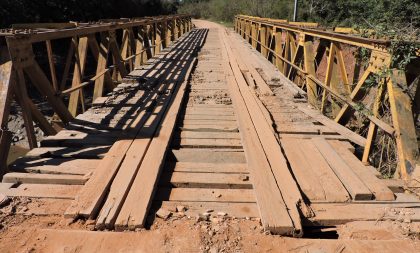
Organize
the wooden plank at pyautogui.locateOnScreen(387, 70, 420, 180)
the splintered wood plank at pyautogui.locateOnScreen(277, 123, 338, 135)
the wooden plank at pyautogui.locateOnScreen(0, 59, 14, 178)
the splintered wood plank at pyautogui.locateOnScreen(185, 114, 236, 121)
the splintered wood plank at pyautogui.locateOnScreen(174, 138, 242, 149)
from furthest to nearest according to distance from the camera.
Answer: the splintered wood plank at pyautogui.locateOnScreen(185, 114, 236, 121), the splintered wood plank at pyautogui.locateOnScreen(277, 123, 338, 135), the splintered wood plank at pyautogui.locateOnScreen(174, 138, 242, 149), the wooden plank at pyautogui.locateOnScreen(387, 70, 420, 180), the wooden plank at pyautogui.locateOnScreen(0, 59, 14, 178)

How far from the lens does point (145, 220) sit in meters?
2.62

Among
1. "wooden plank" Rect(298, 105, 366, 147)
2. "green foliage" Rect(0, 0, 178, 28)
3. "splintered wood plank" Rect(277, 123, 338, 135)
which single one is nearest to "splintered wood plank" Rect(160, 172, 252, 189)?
"splintered wood plank" Rect(277, 123, 338, 135)

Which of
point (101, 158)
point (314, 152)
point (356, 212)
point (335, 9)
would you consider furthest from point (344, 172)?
point (335, 9)

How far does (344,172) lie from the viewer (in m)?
3.34

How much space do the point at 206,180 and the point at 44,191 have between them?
1.42 meters

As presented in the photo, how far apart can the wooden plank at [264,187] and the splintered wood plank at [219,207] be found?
0.10 m

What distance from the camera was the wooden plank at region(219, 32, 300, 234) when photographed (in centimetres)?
254

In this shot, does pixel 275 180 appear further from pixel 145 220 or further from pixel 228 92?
pixel 228 92

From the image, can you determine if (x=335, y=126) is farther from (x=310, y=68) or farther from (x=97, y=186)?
(x=97, y=186)

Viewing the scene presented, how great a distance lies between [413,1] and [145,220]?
24.1 m

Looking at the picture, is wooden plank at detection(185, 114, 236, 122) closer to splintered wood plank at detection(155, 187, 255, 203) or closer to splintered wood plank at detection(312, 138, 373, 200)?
splintered wood plank at detection(312, 138, 373, 200)

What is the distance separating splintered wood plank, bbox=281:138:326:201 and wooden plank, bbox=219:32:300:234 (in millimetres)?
276

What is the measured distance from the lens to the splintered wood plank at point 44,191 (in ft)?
9.53

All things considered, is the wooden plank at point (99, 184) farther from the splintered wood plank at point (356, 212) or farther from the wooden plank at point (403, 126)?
the wooden plank at point (403, 126)
